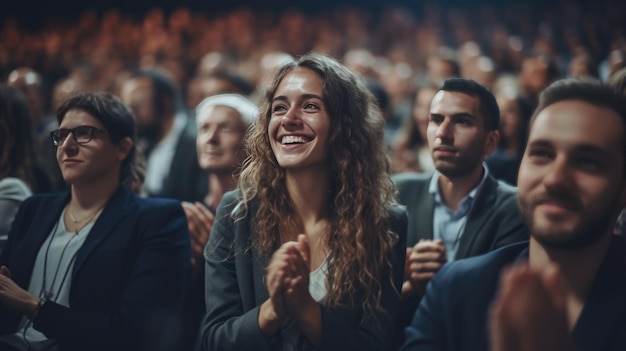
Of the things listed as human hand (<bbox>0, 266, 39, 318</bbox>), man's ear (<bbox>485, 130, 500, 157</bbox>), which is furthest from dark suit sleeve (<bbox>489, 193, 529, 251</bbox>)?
human hand (<bbox>0, 266, 39, 318</bbox>)

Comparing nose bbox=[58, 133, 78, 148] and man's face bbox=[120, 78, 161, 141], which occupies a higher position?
man's face bbox=[120, 78, 161, 141]

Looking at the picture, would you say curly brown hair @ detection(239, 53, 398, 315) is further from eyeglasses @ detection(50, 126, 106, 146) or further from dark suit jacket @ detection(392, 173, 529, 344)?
eyeglasses @ detection(50, 126, 106, 146)

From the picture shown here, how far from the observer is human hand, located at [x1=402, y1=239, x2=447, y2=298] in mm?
2133

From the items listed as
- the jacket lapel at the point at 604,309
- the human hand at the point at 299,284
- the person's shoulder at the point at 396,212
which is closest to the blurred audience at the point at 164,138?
the person's shoulder at the point at 396,212

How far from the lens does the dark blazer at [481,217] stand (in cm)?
220

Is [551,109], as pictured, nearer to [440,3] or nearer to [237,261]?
[237,261]

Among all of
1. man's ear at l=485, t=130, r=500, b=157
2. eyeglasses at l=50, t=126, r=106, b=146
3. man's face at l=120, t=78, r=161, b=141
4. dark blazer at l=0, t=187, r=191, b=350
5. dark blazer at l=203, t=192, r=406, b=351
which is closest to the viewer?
dark blazer at l=203, t=192, r=406, b=351

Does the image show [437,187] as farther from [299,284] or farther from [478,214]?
[299,284]

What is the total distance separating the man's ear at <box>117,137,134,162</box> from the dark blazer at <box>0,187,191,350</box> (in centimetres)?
12

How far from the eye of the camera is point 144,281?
7.01 ft

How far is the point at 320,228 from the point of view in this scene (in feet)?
6.45

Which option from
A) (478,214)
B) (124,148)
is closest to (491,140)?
(478,214)

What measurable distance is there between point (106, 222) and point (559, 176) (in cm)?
145

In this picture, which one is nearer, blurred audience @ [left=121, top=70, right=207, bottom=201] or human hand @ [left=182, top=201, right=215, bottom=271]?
human hand @ [left=182, top=201, right=215, bottom=271]
